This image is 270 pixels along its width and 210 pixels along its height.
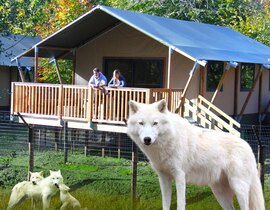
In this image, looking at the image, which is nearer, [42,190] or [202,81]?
[42,190]

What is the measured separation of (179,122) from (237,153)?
890 millimetres

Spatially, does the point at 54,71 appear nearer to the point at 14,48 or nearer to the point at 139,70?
the point at 14,48

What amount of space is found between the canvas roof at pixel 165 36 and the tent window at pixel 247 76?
750mm

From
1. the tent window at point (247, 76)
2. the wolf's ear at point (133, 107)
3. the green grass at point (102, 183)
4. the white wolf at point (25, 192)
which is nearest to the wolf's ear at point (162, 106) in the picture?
the wolf's ear at point (133, 107)

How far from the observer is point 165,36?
17.1m

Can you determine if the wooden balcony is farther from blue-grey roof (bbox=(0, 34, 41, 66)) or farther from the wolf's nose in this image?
the wolf's nose

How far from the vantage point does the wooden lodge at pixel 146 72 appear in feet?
53.0

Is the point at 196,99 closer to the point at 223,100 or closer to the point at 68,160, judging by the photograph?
the point at 223,100

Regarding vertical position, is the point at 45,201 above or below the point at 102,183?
above

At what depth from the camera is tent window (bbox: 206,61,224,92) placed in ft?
66.5

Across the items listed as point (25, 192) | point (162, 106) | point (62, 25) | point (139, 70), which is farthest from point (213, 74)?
point (162, 106)

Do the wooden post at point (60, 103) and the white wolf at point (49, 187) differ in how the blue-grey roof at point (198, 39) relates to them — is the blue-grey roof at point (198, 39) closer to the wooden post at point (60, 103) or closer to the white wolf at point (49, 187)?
the wooden post at point (60, 103)

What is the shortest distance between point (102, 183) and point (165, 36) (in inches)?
227

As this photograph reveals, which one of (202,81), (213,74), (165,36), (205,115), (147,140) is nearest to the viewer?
(147,140)
